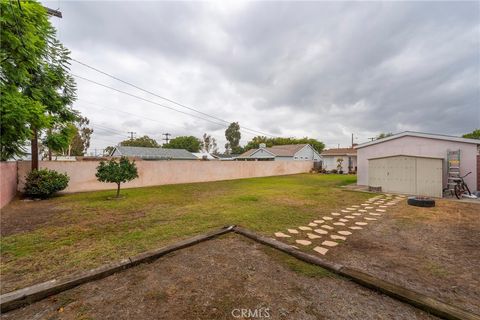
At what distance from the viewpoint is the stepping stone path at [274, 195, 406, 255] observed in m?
3.50

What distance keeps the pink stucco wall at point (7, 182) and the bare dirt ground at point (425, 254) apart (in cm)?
1003

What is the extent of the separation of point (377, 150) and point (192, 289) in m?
12.8

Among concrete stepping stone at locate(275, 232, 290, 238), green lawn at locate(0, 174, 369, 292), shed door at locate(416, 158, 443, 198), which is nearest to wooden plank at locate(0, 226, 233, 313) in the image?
green lawn at locate(0, 174, 369, 292)

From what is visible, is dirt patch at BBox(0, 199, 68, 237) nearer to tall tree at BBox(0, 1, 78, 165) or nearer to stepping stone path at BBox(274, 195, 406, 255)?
tall tree at BBox(0, 1, 78, 165)

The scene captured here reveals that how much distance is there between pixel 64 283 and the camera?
2.14m

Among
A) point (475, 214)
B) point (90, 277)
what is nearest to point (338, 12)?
point (475, 214)

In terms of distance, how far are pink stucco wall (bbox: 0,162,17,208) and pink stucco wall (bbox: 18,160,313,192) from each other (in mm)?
500

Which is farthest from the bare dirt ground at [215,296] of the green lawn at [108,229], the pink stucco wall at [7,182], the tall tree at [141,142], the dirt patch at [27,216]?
the tall tree at [141,142]

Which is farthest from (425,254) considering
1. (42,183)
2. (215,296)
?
(42,183)

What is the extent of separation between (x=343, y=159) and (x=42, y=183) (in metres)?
26.6

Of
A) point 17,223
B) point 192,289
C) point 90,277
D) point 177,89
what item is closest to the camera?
point 192,289

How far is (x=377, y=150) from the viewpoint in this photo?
37.0 ft

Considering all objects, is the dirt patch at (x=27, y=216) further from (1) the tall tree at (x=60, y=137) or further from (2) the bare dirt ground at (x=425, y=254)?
(2) the bare dirt ground at (x=425, y=254)

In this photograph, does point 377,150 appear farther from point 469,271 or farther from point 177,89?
point 177,89
